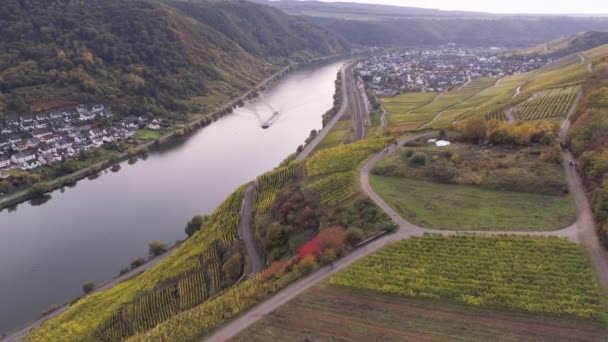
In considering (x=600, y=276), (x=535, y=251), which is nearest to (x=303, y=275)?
(x=535, y=251)

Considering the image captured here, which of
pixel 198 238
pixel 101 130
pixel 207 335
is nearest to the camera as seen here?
pixel 207 335

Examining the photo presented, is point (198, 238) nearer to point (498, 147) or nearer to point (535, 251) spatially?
point (535, 251)

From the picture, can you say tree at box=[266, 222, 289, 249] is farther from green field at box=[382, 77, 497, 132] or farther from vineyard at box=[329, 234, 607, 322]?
green field at box=[382, 77, 497, 132]

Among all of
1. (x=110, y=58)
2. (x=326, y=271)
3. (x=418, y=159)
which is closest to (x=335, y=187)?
→ (x=418, y=159)

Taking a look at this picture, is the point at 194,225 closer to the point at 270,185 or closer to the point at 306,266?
the point at 270,185

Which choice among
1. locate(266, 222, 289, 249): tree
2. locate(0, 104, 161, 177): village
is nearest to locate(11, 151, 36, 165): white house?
locate(0, 104, 161, 177): village

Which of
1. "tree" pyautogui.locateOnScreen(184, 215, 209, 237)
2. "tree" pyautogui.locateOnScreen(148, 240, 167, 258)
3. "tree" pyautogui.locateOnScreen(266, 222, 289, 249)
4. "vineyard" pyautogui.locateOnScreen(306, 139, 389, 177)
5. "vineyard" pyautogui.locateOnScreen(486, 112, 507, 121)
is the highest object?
"vineyard" pyautogui.locateOnScreen(486, 112, 507, 121)

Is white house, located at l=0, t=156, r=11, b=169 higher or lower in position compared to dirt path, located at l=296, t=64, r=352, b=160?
lower
